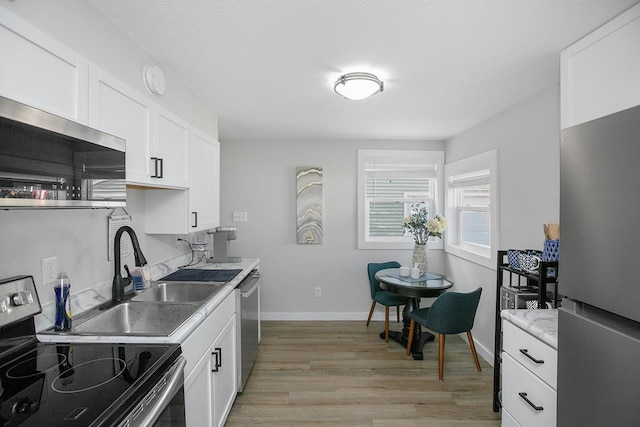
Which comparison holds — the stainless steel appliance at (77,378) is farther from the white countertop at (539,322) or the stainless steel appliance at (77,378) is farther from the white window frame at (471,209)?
the white window frame at (471,209)

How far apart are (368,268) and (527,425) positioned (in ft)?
7.97

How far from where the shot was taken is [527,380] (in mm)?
1633

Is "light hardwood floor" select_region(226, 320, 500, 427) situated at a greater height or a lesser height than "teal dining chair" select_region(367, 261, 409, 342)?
lesser

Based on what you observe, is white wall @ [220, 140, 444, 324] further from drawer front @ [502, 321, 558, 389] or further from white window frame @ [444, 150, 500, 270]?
drawer front @ [502, 321, 558, 389]

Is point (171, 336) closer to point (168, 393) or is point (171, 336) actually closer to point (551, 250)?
point (168, 393)

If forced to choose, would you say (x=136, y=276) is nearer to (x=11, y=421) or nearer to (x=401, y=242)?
(x=11, y=421)

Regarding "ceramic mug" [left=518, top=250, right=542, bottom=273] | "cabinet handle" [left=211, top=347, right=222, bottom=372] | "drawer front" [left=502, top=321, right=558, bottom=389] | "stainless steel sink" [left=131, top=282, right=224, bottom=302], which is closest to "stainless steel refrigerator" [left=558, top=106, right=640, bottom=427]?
"drawer front" [left=502, top=321, right=558, bottom=389]

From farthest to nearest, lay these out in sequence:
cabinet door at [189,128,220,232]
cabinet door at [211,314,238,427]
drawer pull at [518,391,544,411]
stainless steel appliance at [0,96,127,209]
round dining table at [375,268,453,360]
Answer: round dining table at [375,268,453,360]
cabinet door at [189,128,220,232]
cabinet door at [211,314,238,427]
drawer pull at [518,391,544,411]
stainless steel appliance at [0,96,127,209]

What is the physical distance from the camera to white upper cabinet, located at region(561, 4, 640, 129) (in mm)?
1423

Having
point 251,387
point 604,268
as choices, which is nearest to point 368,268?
point 251,387

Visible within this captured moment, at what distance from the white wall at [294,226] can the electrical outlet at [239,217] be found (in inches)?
2.1

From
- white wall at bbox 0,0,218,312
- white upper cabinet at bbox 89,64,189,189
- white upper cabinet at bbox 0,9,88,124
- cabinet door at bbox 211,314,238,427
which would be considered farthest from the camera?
cabinet door at bbox 211,314,238,427

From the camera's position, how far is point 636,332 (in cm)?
97

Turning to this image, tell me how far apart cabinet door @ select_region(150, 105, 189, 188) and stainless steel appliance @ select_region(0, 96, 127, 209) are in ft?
1.86
